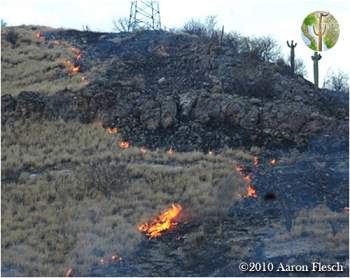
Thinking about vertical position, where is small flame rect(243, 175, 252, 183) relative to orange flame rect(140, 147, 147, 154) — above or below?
below

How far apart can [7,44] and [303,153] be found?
21.9 metres

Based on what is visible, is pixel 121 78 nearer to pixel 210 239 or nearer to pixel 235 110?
pixel 235 110

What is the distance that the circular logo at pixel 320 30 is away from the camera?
22859 millimetres

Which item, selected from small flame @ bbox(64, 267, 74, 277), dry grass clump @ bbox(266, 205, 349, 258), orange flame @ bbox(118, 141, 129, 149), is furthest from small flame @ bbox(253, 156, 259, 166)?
small flame @ bbox(64, 267, 74, 277)

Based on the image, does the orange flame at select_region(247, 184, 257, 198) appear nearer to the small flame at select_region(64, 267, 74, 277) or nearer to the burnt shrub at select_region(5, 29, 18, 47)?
the small flame at select_region(64, 267, 74, 277)

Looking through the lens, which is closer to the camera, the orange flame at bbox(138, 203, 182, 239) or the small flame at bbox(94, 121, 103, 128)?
the orange flame at bbox(138, 203, 182, 239)

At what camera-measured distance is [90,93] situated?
910 inches

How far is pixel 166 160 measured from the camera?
18188 millimetres

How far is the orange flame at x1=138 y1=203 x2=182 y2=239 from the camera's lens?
1323cm

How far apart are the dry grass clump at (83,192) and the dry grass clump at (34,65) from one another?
4659 millimetres

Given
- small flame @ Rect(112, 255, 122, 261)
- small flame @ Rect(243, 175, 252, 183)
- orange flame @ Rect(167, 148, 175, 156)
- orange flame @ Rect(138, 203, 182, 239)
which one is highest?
orange flame @ Rect(167, 148, 175, 156)

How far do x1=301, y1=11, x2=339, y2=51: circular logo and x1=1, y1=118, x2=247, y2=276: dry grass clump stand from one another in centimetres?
744

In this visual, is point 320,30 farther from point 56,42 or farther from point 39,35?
point 39,35

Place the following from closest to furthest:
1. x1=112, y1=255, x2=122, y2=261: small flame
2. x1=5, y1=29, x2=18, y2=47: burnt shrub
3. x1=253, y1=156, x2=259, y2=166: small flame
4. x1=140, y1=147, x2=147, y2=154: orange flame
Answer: x1=112, y1=255, x2=122, y2=261: small flame, x1=253, y1=156, x2=259, y2=166: small flame, x1=140, y1=147, x2=147, y2=154: orange flame, x1=5, y1=29, x2=18, y2=47: burnt shrub
